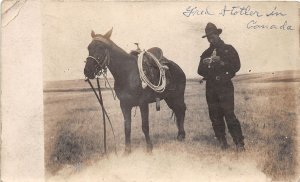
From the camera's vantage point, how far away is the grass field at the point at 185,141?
98.8 inches

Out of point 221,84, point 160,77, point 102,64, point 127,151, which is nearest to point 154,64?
point 160,77

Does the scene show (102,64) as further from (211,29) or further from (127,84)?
(211,29)

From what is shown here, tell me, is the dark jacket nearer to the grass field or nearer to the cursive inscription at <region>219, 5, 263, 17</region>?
the grass field

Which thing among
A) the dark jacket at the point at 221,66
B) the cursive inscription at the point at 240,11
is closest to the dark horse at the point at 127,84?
the dark jacket at the point at 221,66

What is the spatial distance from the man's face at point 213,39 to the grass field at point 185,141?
233mm

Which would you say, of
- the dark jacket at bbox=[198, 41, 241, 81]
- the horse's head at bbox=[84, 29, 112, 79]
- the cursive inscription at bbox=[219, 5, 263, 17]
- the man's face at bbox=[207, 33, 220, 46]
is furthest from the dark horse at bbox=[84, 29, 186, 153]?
the cursive inscription at bbox=[219, 5, 263, 17]

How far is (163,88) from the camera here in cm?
257

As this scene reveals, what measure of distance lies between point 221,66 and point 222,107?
231mm

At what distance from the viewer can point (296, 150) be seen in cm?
261

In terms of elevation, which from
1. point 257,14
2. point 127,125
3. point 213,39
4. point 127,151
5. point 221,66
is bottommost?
point 127,151

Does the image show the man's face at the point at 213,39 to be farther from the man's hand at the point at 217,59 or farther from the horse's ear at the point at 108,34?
the horse's ear at the point at 108,34

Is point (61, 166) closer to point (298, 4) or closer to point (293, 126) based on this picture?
point (293, 126)

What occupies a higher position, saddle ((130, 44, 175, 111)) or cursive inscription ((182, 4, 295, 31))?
cursive inscription ((182, 4, 295, 31))

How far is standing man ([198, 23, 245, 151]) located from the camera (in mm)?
2580
